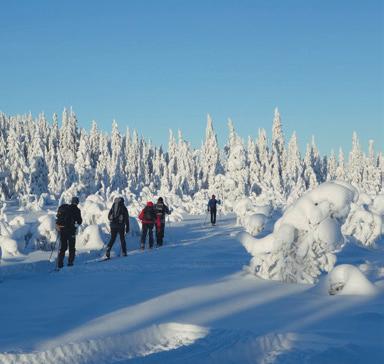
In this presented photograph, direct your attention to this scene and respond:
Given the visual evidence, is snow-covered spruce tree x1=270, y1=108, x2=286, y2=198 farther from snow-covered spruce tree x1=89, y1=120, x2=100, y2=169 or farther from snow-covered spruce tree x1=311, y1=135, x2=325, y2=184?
snow-covered spruce tree x1=89, y1=120, x2=100, y2=169

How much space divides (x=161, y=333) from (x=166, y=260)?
19.3 feet

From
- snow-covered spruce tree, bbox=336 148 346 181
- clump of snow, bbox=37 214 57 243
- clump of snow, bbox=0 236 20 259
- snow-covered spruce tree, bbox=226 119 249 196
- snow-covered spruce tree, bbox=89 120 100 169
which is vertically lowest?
clump of snow, bbox=0 236 20 259

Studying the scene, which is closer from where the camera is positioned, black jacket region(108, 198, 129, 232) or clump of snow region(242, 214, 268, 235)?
black jacket region(108, 198, 129, 232)

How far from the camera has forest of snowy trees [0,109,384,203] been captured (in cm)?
5338

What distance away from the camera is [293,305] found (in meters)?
6.36

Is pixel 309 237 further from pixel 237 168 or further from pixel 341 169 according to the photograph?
pixel 341 169

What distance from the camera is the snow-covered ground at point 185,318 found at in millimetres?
4582

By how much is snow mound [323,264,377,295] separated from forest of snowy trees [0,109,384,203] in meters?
32.3

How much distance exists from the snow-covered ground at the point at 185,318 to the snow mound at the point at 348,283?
0.02 metres

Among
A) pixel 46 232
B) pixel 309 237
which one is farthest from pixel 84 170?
pixel 309 237

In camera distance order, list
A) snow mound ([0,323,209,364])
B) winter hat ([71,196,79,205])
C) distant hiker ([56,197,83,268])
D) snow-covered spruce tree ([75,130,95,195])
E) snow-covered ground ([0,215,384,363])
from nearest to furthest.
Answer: snow mound ([0,323,209,364])
snow-covered ground ([0,215,384,363])
distant hiker ([56,197,83,268])
winter hat ([71,196,79,205])
snow-covered spruce tree ([75,130,95,195])

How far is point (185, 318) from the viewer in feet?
18.3

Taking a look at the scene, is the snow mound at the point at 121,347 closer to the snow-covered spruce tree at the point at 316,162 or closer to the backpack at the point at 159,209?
the backpack at the point at 159,209

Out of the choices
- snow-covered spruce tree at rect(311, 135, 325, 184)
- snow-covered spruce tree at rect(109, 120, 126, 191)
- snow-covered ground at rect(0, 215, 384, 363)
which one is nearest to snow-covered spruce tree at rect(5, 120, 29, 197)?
snow-covered spruce tree at rect(109, 120, 126, 191)
